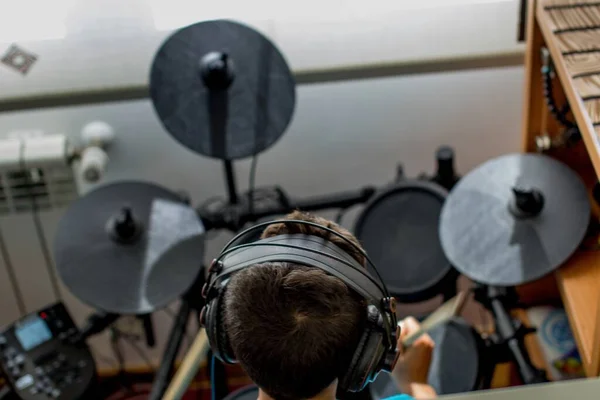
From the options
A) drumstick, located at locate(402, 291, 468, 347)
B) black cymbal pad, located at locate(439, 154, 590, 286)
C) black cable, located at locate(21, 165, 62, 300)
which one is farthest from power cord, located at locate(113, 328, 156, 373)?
black cymbal pad, located at locate(439, 154, 590, 286)

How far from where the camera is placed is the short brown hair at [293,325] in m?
0.77

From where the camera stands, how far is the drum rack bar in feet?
3.85

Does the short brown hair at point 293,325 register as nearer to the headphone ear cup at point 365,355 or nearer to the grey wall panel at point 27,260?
the headphone ear cup at point 365,355

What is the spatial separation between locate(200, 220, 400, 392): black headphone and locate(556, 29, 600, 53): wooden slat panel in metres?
Answer: 0.63

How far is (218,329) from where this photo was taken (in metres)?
0.84

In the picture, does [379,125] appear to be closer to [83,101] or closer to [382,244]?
[382,244]

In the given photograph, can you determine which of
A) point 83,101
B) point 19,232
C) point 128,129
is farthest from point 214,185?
point 19,232

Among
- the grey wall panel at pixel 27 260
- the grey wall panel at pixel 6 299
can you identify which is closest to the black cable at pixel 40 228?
the grey wall panel at pixel 27 260

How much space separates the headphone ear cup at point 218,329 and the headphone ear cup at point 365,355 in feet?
0.42

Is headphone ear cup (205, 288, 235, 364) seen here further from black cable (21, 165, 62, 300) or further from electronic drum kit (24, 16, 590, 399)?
black cable (21, 165, 62, 300)

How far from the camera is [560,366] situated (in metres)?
1.57

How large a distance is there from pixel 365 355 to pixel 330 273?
98 mm

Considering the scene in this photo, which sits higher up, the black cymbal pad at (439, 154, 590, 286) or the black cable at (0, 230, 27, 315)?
the black cymbal pad at (439, 154, 590, 286)

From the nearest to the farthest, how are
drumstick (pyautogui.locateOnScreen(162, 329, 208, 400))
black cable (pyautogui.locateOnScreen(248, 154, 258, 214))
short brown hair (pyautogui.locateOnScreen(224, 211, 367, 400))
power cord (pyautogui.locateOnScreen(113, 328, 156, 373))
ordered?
short brown hair (pyautogui.locateOnScreen(224, 211, 367, 400)) → drumstick (pyautogui.locateOnScreen(162, 329, 208, 400)) → black cable (pyautogui.locateOnScreen(248, 154, 258, 214)) → power cord (pyautogui.locateOnScreen(113, 328, 156, 373))
